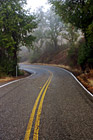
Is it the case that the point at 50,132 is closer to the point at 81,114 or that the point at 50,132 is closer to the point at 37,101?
the point at 81,114

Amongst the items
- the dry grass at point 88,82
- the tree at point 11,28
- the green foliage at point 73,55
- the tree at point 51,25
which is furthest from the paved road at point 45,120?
the tree at point 51,25

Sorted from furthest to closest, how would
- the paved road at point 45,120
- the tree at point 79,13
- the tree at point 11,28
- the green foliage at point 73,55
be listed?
1. the green foliage at point 73,55
2. the tree at point 11,28
3. the tree at point 79,13
4. the paved road at point 45,120

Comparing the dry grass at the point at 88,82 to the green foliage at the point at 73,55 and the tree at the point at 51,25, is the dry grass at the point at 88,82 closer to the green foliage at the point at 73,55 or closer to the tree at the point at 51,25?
the green foliage at the point at 73,55

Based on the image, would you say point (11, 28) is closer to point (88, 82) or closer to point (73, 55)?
point (88, 82)

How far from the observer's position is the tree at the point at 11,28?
15.1m

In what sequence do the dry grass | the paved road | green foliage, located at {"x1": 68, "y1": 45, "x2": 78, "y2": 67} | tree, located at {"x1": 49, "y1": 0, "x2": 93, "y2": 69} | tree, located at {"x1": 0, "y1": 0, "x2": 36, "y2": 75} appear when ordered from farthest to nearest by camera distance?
green foliage, located at {"x1": 68, "y1": 45, "x2": 78, "y2": 67} → tree, located at {"x1": 0, "y1": 0, "x2": 36, "y2": 75} → tree, located at {"x1": 49, "y1": 0, "x2": 93, "y2": 69} → the dry grass → the paved road

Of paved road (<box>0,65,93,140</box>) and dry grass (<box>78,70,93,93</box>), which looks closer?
paved road (<box>0,65,93,140</box>)

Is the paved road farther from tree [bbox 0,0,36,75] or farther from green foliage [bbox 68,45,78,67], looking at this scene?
green foliage [bbox 68,45,78,67]

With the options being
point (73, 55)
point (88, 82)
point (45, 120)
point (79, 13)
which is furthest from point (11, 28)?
point (45, 120)

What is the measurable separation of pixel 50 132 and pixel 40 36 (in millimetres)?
42837

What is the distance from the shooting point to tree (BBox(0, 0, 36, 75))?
15133 mm

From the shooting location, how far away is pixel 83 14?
14195 millimetres

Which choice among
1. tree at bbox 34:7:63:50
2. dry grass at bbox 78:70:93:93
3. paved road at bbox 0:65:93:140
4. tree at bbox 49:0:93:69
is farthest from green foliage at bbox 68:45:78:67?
paved road at bbox 0:65:93:140

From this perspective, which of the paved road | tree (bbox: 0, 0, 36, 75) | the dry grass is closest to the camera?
the paved road
